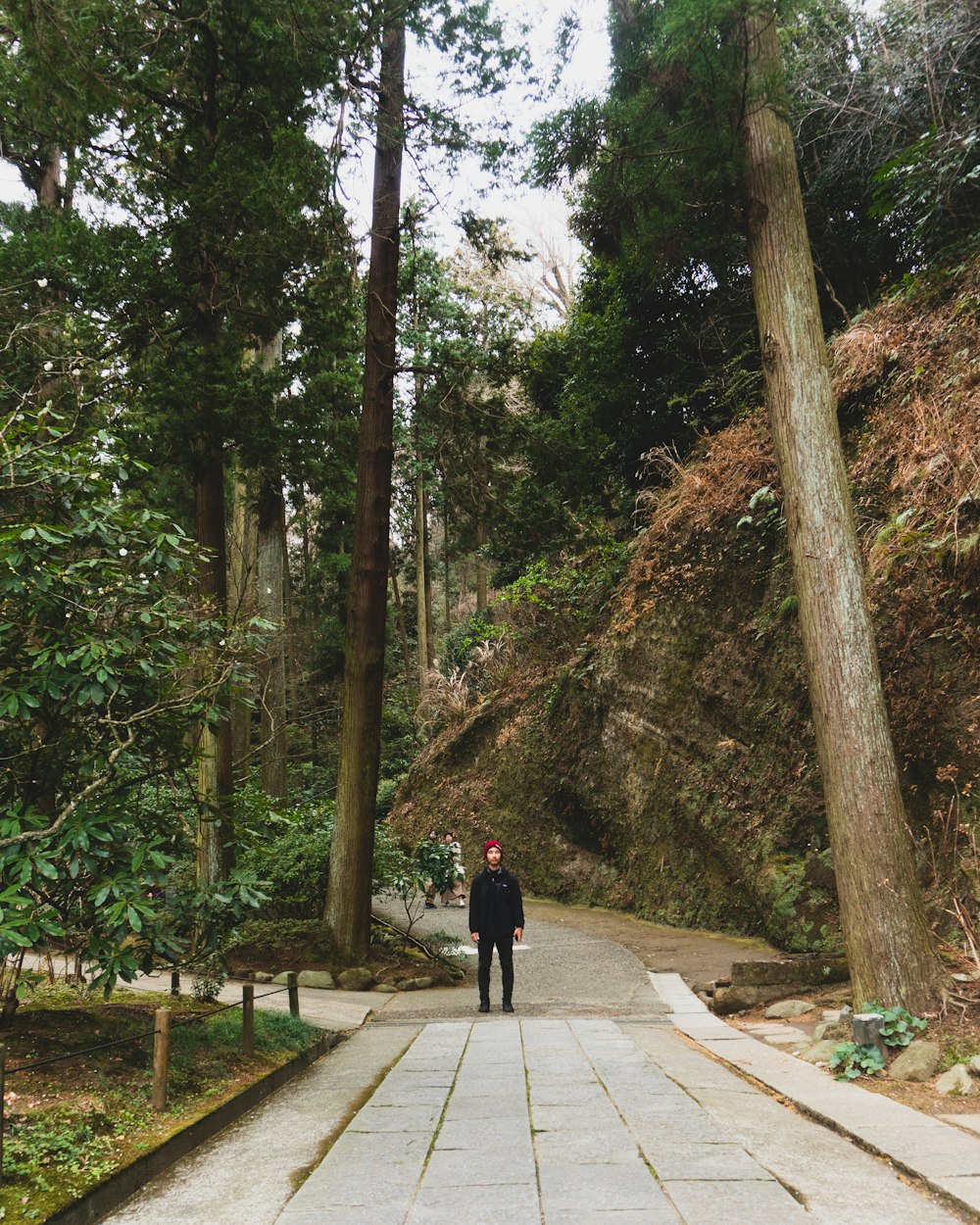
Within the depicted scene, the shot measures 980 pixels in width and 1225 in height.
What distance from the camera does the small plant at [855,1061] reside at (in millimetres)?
5621

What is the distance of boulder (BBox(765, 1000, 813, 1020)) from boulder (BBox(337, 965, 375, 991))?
4.56 m

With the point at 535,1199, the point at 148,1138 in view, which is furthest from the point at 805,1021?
the point at 148,1138

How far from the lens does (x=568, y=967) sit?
10.9m

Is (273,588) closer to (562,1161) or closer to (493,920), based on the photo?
(493,920)

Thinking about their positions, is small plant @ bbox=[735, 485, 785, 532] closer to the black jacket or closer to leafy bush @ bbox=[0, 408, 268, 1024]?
the black jacket

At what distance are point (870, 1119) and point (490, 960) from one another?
4.68m

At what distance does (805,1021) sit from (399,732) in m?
23.6

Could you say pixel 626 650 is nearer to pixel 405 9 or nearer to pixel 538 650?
pixel 538 650

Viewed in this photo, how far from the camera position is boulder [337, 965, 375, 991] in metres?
9.98

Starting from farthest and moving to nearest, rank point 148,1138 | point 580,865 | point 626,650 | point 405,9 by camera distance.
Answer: point 580,865, point 626,650, point 405,9, point 148,1138

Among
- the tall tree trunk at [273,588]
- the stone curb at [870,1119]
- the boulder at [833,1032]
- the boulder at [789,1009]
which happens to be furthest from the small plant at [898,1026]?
the tall tree trunk at [273,588]

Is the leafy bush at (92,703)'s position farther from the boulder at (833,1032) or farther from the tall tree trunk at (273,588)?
the tall tree trunk at (273,588)

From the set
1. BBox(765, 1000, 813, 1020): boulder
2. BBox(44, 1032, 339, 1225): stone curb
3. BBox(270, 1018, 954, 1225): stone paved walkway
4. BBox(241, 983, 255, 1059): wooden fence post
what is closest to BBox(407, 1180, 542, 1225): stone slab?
BBox(270, 1018, 954, 1225): stone paved walkway

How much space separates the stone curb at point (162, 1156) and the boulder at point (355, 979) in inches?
141
